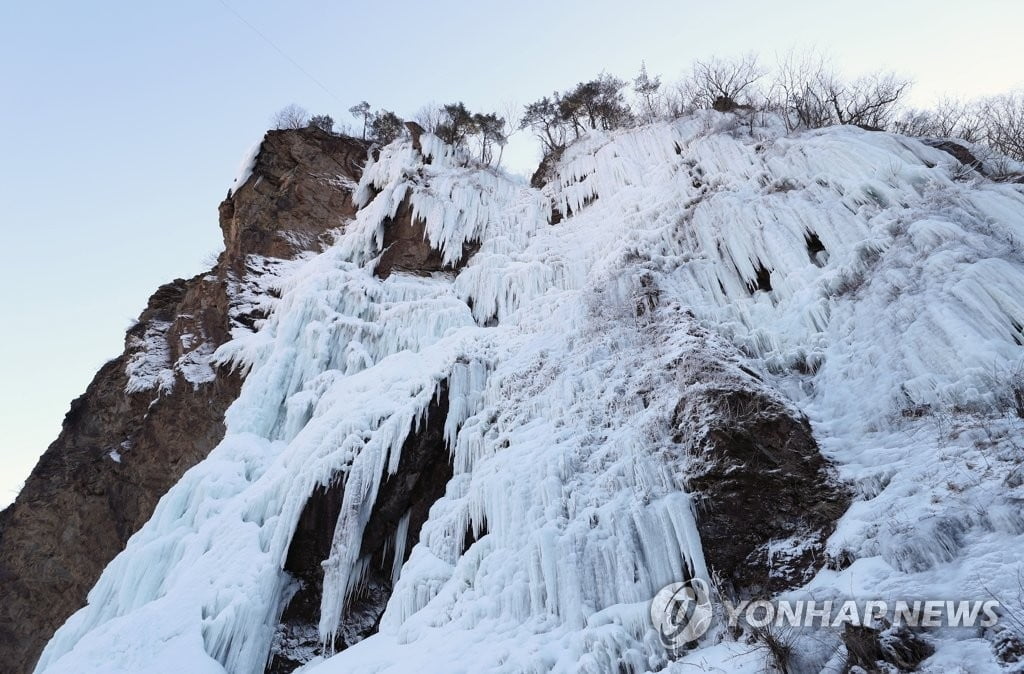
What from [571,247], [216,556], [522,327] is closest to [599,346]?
[522,327]

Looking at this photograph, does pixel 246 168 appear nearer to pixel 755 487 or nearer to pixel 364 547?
pixel 364 547

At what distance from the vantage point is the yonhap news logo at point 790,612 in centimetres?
389

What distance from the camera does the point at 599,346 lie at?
9375 mm

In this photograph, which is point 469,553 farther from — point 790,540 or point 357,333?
point 357,333

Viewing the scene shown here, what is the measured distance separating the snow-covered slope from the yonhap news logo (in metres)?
0.11

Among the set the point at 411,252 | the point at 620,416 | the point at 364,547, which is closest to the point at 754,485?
the point at 620,416

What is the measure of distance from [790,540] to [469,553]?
3.64m

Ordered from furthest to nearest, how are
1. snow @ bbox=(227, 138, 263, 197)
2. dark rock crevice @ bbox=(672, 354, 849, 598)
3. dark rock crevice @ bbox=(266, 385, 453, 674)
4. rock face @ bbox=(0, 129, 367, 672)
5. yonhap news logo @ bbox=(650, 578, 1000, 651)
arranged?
snow @ bbox=(227, 138, 263, 197) → rock face @ bbox=(0, 129, 367, 672) → dark rock crevice @ bbox=(266, 385, 453, 674) → dark rock crevice @ bbox=(672, 354, 849, 598) → yonhap news logo @ bbox=(650, 578, 1000, 651)

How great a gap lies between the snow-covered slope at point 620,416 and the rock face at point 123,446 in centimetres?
205

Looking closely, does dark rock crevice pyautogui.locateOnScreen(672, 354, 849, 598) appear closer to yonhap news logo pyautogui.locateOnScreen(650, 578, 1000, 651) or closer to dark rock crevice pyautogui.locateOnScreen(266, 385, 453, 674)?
yonhap news logo pyautogui.locateOnScreen(650, 578, 1000, 651)

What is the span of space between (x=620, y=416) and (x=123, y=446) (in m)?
14.6

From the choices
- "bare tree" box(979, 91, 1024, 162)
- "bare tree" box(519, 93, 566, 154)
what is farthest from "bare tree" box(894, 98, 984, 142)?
"bare tree" box(519, 93, 566, 154)

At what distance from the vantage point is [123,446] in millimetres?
15812

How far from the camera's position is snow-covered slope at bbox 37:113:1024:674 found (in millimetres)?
5359
